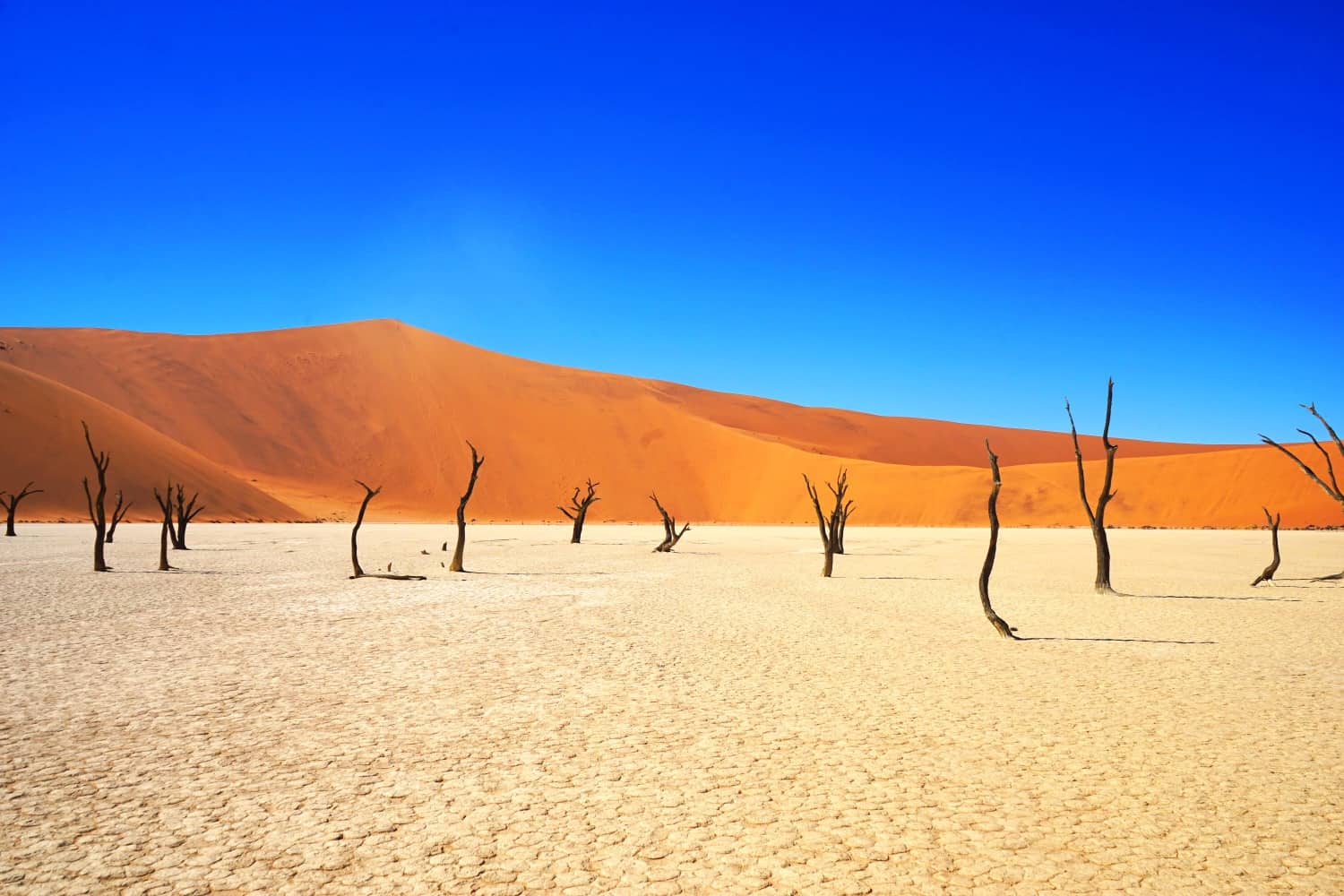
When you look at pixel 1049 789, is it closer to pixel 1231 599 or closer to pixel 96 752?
pixel 96 752

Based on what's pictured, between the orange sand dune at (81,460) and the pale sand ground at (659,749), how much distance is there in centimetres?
3596

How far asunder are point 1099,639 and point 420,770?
8628 mm

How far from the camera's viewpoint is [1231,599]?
1530cm

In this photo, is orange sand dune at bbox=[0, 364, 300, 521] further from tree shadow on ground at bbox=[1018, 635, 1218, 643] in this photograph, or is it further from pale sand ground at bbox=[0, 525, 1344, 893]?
tree shadow on ground at bbox=[1018, 635, 1218, 643]

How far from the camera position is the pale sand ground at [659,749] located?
4105mm

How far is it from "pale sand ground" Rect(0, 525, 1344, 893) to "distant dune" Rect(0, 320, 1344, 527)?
41.6m

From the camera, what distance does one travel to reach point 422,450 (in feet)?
226

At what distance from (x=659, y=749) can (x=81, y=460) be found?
5037cm

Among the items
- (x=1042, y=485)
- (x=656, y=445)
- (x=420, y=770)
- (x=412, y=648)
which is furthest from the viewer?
(x=656, y=445)

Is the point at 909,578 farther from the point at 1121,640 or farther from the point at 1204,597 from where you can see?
the point at 1121,640

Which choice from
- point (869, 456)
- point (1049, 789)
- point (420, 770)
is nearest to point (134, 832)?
point (420, 770)

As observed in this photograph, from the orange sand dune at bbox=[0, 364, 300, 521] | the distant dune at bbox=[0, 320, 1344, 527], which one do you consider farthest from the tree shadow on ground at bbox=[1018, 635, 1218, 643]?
the distant dune at bbox=[0, 320, 1344, 527]

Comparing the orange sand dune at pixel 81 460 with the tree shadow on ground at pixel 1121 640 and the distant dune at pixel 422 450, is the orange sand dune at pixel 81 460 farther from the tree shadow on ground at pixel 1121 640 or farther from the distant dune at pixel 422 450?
the tree shadow on ground at pixel 1121 640

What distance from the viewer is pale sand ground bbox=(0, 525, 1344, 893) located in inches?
162
